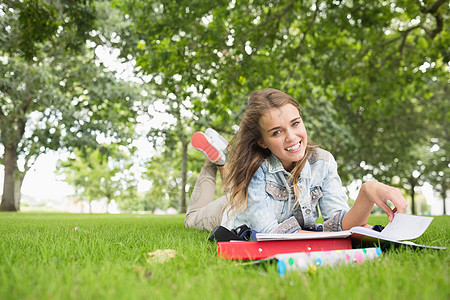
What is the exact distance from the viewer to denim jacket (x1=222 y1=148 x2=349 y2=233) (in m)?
2.96

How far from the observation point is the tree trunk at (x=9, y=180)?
15.7 meters

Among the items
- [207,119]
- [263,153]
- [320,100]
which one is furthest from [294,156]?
[207,119]

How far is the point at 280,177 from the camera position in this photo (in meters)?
3.10

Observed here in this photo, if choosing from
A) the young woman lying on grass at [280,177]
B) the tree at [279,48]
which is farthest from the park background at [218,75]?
the young woman lying on grass at [280,177]

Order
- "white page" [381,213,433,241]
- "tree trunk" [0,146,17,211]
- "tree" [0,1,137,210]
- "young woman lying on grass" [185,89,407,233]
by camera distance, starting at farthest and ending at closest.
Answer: "tree trunk" [0,146,17,211] → "tree" [0,1,137,210] → "young woman lying on grass" [185,89,407,233] → "white page" [381,213,433,241]

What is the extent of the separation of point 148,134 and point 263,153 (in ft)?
47.3

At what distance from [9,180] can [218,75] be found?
498 inches

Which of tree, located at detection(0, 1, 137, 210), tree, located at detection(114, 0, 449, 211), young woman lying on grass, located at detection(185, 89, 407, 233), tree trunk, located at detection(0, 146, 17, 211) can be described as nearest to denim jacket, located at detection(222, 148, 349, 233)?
young woman lying on grass, located at detection(185, 89, 407, 233)

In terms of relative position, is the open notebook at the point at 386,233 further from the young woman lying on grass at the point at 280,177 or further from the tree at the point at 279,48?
the tree at the point at 279,48

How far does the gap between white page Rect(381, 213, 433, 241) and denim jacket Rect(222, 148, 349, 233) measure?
541mm

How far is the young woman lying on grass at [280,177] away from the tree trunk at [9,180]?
15.6m

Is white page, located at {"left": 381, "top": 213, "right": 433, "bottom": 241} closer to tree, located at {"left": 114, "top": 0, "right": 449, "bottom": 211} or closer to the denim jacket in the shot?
the denim jacket

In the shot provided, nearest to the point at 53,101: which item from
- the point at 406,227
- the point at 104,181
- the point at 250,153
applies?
the point at 250,153

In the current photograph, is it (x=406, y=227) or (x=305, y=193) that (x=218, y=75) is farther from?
(x=406, y=227)
